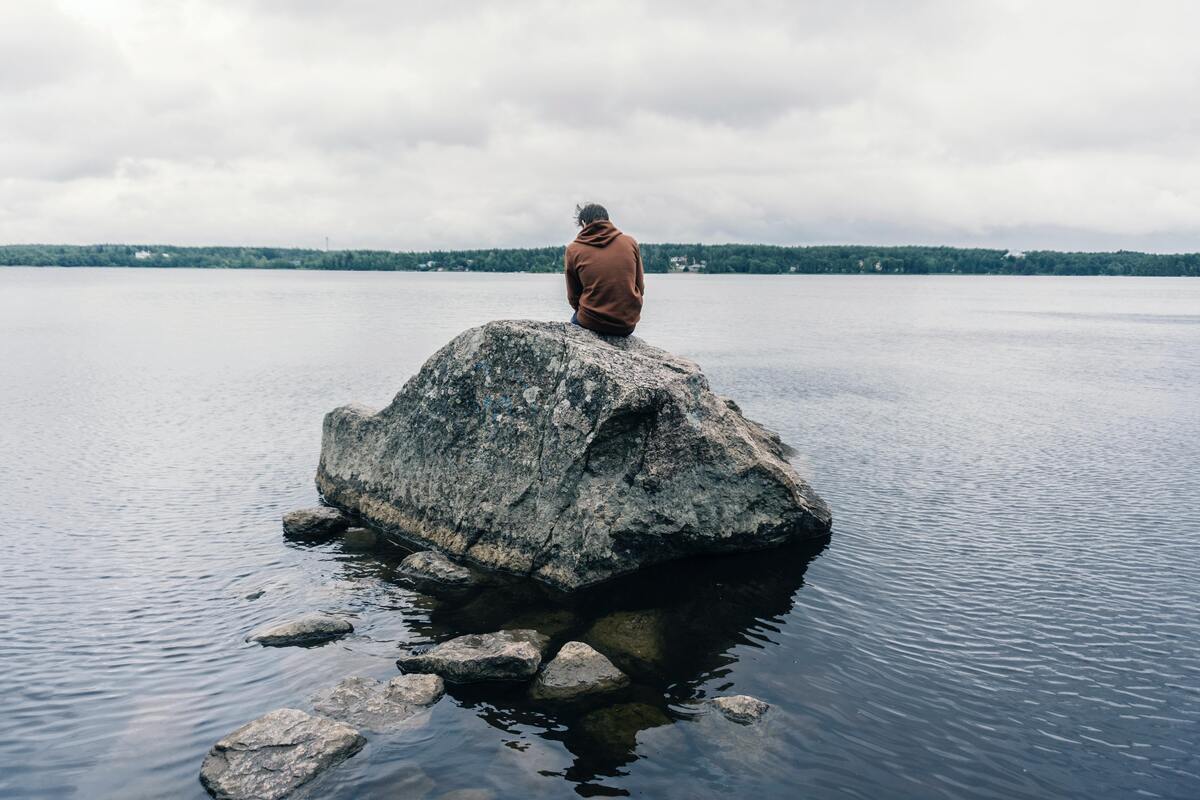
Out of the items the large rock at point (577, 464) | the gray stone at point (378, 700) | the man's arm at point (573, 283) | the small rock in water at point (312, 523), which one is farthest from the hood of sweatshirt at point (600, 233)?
the gray stone at point (378, 700)

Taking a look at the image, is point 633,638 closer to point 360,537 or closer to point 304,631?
point 304,631

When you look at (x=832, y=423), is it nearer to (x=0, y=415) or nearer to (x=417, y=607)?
(x=417, y=607)

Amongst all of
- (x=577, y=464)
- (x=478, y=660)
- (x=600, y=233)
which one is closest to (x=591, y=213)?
(x=600, y=233)

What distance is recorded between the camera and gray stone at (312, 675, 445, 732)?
968cm

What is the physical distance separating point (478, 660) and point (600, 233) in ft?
28.2

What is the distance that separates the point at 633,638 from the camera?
1189cm

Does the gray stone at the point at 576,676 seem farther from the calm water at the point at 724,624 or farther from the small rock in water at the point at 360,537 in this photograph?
the small rock in water at the point at 360,537

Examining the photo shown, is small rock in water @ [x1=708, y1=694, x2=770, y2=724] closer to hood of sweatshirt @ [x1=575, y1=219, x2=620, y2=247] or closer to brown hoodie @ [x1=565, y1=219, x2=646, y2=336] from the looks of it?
brown hoodie @ [x1=565, y1=219, x2=646, y2=336]

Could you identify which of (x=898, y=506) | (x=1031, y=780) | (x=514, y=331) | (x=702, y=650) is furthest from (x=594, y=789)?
(x=898, y=506)

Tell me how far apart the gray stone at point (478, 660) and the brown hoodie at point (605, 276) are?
6.97 metres

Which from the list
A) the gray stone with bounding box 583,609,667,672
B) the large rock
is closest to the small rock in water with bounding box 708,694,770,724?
the gray stone with bounding box 583,609,667,672

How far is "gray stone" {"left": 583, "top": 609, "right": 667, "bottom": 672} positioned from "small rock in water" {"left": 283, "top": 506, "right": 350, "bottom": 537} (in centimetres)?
710

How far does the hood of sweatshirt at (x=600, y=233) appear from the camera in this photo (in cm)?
1570

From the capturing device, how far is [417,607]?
1303cm
